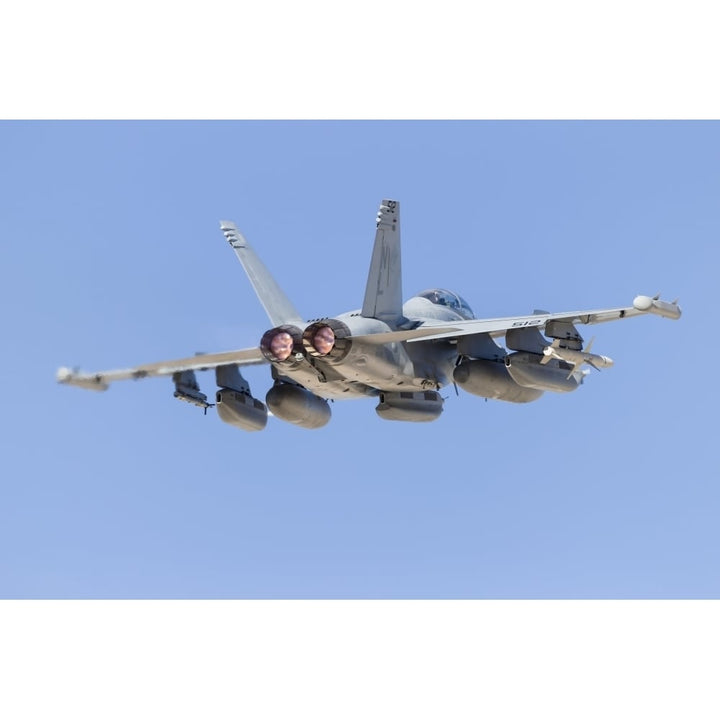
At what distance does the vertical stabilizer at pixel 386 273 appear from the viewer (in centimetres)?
2683

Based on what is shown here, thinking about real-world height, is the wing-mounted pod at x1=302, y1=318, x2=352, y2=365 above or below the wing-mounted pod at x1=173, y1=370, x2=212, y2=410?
below

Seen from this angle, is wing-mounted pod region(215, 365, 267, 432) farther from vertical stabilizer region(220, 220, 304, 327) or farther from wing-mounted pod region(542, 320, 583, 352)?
wing-mounted pod region(542, 320, 583, 352)

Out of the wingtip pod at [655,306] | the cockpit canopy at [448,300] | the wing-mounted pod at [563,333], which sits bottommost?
the wingtip pod at [655,306]

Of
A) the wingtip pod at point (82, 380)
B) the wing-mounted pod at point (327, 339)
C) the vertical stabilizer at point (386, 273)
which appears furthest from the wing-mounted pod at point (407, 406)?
the wingtip pod at point (82, 380)

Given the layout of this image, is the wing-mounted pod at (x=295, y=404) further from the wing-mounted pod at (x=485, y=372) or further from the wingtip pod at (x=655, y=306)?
the wingtip pod at (x=655, y=306)

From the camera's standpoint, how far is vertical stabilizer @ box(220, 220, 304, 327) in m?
28.6

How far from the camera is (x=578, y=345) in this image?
2569cm

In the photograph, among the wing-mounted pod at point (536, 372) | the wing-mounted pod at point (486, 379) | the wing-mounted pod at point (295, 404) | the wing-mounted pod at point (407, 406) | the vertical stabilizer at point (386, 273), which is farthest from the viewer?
the wing-mounted pod at point (295, 404)

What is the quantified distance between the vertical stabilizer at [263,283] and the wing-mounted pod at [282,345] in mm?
2176

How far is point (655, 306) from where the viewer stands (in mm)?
23484

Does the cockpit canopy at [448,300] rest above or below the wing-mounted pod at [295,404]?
above

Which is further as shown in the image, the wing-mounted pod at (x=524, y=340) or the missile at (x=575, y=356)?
the wing-mounted pod at (x=524, y=340)

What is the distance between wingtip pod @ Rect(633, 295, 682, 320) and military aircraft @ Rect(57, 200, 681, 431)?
0.06 feet

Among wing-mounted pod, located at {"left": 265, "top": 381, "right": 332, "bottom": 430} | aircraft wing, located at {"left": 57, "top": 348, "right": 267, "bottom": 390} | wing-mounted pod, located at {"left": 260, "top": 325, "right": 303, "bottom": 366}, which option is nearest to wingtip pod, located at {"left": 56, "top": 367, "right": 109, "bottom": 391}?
aircraft wing, located at {"left": 57, "top": 348, "right": 267, "bottom": 390}
